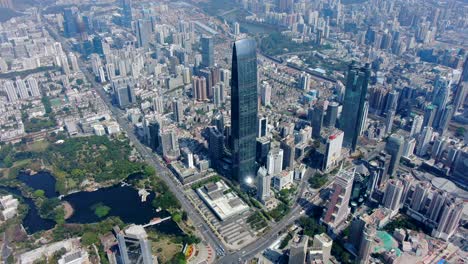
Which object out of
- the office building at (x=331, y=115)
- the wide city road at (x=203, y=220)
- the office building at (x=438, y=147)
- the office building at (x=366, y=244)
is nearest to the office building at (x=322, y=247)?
the office building at (x=366, y=244)

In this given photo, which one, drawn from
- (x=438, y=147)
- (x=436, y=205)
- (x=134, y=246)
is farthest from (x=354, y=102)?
(x=134, y=246)

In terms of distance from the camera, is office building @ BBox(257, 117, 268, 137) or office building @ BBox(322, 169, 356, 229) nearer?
office building @ BBox(322, 169, 356, 229)

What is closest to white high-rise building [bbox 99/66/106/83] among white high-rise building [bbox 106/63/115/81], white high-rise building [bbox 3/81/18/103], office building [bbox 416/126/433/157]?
white high-rise building [bbox 106/63/115/81]

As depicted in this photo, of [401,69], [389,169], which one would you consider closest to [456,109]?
[401,69]

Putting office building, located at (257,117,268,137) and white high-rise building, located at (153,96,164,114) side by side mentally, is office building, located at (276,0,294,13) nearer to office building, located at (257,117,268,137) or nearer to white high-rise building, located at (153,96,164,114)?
white high-rise building, located at (153,96,164,114)

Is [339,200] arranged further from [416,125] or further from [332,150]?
[416,125]

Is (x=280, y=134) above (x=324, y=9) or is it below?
below

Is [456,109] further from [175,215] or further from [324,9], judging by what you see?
[324,9]
